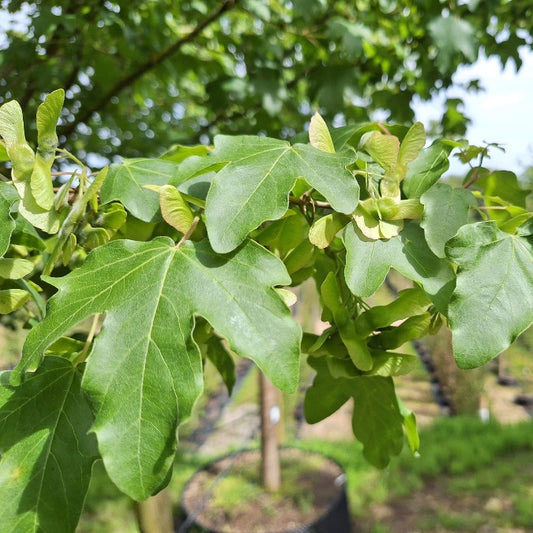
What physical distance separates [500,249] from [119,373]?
430mm

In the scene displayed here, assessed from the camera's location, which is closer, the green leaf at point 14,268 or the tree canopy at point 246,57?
the green leaf at point 14,268

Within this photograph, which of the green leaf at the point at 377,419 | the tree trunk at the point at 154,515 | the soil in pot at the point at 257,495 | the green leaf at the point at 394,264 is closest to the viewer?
the green leaf at the point at 394,264

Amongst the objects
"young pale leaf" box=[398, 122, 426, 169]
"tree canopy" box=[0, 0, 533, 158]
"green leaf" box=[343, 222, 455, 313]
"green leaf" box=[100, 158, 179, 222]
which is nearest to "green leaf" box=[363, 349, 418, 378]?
"green leaf" box=[343, 222, 455, 313]

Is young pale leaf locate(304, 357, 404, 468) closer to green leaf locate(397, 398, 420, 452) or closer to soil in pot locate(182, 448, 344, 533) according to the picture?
green leaf locate(397, 398, 420, 452)

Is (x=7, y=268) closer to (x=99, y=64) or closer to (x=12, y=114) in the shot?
(x=12, y=114)

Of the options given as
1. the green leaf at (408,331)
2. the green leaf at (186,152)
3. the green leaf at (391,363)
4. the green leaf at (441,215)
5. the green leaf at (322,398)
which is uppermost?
the green leaf at (186,152)

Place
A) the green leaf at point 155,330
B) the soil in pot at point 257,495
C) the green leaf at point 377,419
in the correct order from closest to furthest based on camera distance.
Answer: the green leaf at point 155,330
the green leaf at point 377,419
the soil in pot at point 257,495

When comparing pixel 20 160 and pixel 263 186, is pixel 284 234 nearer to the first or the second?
pixel 263 186

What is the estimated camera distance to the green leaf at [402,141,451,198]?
2.24 ft

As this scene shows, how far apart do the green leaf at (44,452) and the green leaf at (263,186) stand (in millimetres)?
255

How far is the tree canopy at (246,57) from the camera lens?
6.21 feet

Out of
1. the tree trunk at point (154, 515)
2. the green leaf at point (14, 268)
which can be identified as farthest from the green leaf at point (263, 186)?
the tree trunk at point (154, 515)

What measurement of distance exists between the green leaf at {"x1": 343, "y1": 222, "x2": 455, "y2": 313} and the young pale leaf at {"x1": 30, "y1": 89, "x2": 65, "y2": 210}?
0.34 m

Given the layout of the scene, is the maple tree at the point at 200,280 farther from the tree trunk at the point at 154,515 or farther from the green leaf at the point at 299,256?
the tree trunk at the point at 154,515
